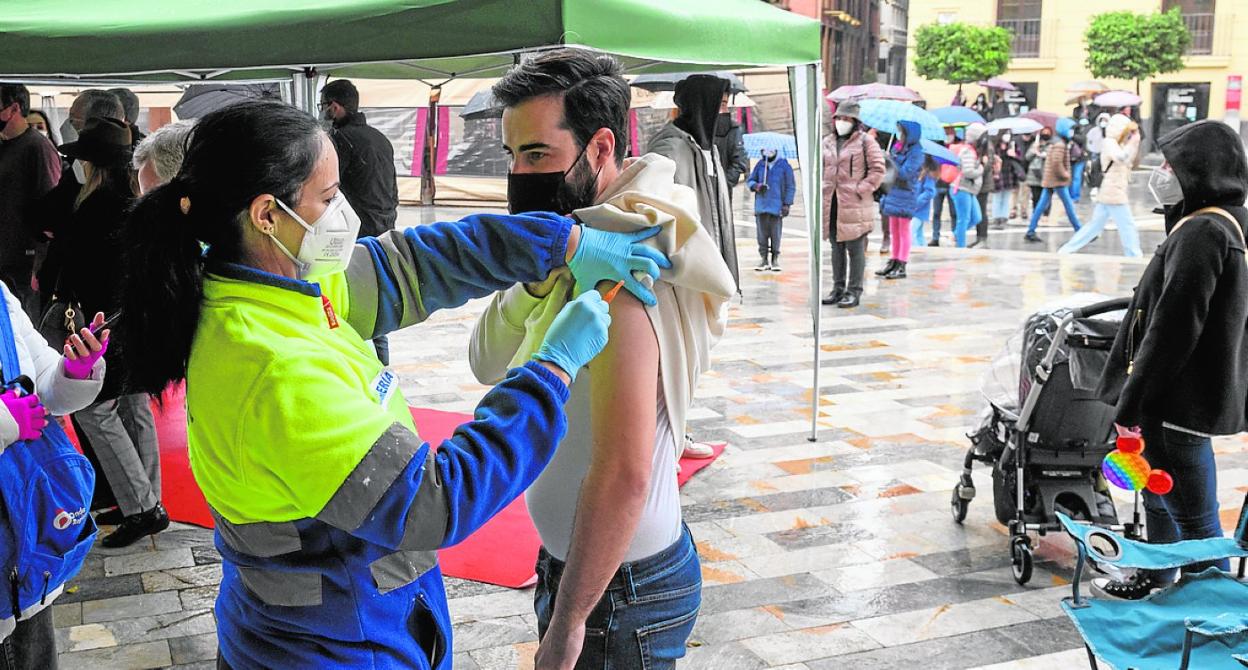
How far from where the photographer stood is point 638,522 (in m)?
1.86

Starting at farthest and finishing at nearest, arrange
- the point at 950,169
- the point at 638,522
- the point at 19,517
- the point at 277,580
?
the point at 950,169
the point at 19,517
the point at 638,522
the point at 277,580

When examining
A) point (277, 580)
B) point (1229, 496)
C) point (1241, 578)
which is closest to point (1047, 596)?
point (1241, 578)

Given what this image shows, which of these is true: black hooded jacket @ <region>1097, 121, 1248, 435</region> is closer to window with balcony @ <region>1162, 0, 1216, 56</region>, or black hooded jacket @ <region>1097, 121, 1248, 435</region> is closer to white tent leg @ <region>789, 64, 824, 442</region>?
white tent leg @ <region>789, 64, 824, 442</region>

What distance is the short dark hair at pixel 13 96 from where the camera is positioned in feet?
21.0

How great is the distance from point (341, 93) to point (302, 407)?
6295 millimetres

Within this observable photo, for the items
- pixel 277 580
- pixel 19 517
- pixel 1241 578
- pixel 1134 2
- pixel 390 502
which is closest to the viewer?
pixel 390 502

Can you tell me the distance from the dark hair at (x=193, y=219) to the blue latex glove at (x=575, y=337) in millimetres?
438

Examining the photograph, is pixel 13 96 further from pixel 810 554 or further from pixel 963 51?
pixel 963 51

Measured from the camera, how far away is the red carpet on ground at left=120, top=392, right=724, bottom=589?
4.47 m

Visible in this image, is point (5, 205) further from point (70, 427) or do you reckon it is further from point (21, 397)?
point (21, 397)

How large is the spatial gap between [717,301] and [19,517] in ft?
5.31

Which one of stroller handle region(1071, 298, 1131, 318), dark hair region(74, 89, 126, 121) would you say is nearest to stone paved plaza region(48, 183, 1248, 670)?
stroller handle region(1071, 298, 1131, 318)

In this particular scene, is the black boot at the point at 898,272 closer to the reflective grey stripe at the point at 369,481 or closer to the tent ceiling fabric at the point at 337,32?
the tent ceiling fabric at the point at 337,32

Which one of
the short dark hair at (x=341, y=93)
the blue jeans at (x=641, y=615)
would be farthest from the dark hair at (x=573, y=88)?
the short dark hair at (x=341, y=93)
